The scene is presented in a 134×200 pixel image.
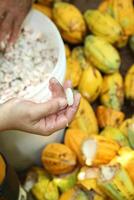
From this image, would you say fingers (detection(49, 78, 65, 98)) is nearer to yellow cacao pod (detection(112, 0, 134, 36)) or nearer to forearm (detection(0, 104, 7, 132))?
forearm (detection(0, 104, 7, 132))

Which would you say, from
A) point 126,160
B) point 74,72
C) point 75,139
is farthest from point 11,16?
point 126,160

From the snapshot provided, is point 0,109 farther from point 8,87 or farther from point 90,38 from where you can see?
point 90,38

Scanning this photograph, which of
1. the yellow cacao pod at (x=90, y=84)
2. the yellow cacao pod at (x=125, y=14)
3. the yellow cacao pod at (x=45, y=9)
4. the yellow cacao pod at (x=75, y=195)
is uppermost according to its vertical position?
the yellow cacao pod at (x=45, y=9)

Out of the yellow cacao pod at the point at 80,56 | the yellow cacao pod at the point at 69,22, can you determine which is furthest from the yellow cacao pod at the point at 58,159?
the yellow cacao pod at the point at 69,22

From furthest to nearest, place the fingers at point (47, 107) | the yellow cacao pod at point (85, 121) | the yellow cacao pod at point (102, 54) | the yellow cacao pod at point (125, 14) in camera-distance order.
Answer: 1. the yellow cacao pod at point (125, 14)
2. the yellow cacao pod at point (102, 54)
3. the yellow cacao pod at point (85, 121)
4. the fingers at point (47, 107)

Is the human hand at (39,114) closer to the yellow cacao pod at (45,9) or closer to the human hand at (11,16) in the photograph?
the human hand at (11,16)

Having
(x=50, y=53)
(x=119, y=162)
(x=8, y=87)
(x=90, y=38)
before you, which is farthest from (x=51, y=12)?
(x=119, y=162)

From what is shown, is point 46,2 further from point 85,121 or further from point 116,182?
point 116,182
